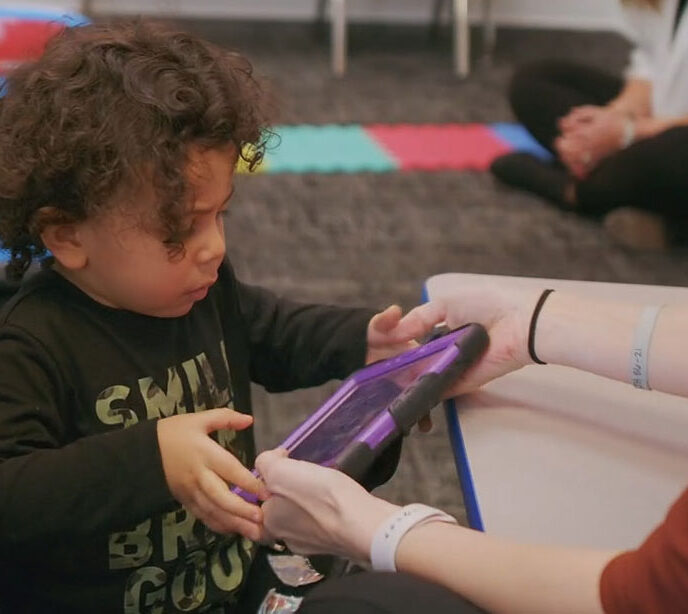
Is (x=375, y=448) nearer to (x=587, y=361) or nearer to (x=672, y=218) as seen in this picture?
(x=587, y=361)

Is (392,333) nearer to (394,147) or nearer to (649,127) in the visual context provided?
(649,127)

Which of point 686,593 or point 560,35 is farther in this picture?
point 560,35

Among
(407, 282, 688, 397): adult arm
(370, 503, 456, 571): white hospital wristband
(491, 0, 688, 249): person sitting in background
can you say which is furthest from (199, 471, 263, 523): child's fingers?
(491, 0, 688, 249): person sitting in background

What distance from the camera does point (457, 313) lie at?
2.97 ft

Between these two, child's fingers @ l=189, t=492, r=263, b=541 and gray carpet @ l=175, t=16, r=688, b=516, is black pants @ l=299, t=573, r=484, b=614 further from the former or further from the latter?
gray carpet @ l=175, t=16, r=688, b=516

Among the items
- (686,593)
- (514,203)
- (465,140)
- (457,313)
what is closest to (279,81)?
(465,140)

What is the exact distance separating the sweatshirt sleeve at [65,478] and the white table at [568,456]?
0.76 ft

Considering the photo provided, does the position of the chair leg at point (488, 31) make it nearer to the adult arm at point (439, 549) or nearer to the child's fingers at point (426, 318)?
the child's fingers at point (426, 318)

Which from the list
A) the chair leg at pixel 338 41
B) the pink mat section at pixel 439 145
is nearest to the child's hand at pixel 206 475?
the pink mat section at pixel 439 145

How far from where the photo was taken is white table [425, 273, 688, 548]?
0.69 metres

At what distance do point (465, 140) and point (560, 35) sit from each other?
1.23 meters

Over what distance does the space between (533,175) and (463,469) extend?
6.17 ft

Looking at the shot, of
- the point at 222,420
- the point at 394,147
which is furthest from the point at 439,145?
the point at 222,420

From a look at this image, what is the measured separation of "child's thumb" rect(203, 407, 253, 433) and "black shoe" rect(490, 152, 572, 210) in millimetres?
1859
